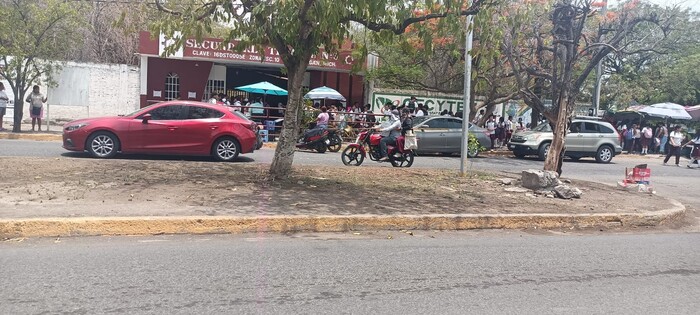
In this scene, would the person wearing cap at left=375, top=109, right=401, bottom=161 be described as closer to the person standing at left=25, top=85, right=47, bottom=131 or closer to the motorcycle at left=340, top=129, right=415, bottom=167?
the motorcycle at left=340, top=129, right=415, bottom=167

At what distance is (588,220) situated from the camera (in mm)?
8562

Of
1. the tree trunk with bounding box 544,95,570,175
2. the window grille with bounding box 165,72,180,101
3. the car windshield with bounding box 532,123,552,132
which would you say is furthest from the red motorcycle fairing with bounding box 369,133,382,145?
the window grille with bounding box 165,72,180,101

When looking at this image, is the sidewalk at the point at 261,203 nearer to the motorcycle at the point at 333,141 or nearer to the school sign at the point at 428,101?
the motorcycle at the point at 333,141

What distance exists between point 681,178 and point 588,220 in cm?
1053

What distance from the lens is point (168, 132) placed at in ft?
41.7

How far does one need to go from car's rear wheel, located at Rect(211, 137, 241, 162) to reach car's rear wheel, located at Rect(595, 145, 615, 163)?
554 inches

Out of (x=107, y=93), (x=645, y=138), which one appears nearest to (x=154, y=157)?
(x=107, y=93)

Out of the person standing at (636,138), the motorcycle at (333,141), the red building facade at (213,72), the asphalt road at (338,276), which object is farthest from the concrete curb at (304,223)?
the person standing at (636,138)

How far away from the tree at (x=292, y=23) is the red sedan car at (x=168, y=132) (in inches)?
134

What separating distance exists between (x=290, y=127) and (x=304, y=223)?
2594 mm

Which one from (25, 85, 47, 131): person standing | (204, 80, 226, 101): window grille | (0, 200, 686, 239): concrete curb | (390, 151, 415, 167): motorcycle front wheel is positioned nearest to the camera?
(0, 200, 686, 239): concrete curb

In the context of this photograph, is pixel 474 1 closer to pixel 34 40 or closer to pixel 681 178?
pixel 681 178

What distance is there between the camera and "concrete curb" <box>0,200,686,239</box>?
20.3 ft

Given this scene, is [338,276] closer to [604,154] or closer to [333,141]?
[333,141]
